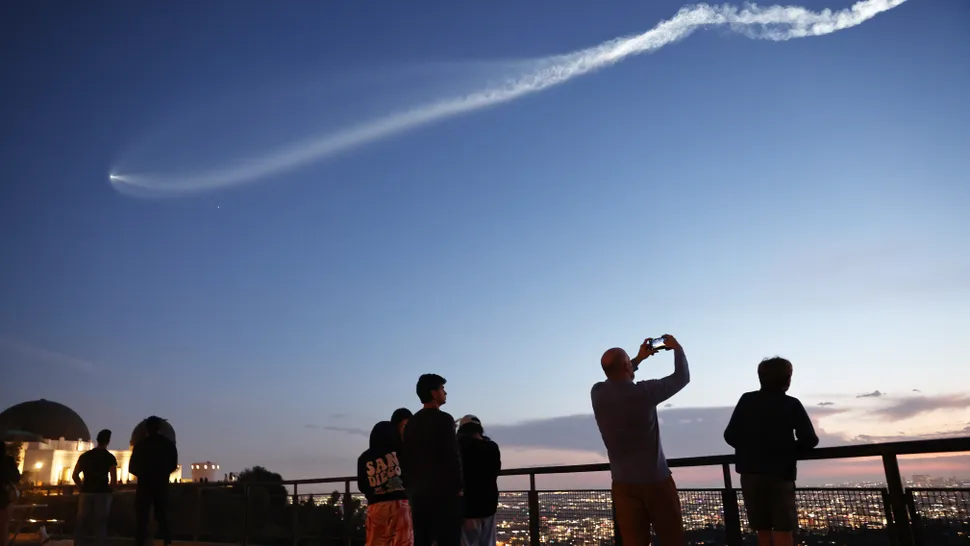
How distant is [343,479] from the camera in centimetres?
1041

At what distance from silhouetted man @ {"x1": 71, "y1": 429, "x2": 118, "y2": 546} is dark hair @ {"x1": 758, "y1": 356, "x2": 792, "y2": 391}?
8.19 meters

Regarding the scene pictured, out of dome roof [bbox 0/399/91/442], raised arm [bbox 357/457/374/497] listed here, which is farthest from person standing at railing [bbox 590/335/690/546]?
dome roof [bbox 0/399/91/442]

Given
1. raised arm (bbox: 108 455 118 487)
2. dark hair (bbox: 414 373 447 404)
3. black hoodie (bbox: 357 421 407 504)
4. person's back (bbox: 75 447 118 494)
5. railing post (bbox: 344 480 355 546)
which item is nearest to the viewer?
dark hair (bbox: 414 373 447 404)

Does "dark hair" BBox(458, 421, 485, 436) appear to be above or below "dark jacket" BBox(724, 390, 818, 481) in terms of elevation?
above

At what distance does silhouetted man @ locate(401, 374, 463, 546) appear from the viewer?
4883 millimetres

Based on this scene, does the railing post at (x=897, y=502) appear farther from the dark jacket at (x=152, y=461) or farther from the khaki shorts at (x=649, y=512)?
the dark jacket at (x=152, y=461)

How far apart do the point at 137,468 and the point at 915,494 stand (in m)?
8.12

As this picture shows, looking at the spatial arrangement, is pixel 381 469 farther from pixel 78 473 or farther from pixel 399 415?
pixel 78 473

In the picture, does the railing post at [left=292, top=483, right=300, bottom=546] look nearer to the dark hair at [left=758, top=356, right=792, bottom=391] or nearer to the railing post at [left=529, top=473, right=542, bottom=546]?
the railing post at [left=529, top=473, right=542, bottom=546]

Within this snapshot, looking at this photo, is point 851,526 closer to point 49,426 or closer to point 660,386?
point 660,386

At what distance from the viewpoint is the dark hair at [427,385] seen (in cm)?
527

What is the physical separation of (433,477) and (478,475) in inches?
33.4

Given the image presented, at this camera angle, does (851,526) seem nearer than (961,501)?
No

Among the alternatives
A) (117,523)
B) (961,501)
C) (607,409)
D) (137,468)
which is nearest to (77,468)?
(137,468)
